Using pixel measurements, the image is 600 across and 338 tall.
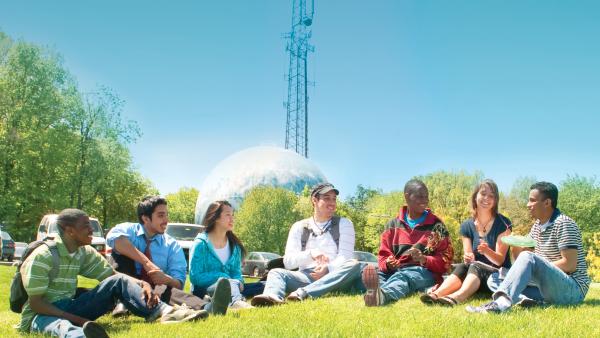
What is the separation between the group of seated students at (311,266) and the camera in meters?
6.02

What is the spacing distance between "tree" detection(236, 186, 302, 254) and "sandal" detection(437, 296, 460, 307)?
127 ft

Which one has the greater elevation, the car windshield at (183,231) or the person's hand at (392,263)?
the car windshield at (183,231)

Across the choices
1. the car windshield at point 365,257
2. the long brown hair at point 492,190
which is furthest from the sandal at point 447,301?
the car windshield at point 365,257

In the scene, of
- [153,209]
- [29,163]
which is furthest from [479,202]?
[29,163]

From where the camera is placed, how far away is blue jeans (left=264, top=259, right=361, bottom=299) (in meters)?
7.70

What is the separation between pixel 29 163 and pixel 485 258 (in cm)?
3644

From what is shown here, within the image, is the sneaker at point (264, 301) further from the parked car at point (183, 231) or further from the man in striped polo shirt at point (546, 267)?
the parked car at point (183, 231)

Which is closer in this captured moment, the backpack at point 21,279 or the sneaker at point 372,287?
the backpack at point 21,279

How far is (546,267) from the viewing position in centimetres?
645

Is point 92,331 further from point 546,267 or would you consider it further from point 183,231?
point 183,231

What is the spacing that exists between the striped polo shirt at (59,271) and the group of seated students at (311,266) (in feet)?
→ 0.03

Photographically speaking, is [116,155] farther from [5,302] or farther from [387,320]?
[387,320]

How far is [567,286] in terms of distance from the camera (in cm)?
667

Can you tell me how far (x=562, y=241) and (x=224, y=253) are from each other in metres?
4.50
